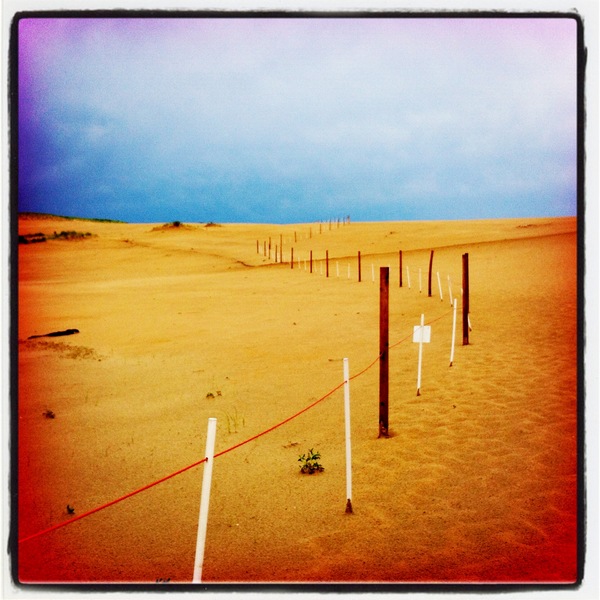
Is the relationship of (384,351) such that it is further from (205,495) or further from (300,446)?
(205,495)

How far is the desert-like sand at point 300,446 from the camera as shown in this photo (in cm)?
537

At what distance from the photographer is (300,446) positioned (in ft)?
26.5

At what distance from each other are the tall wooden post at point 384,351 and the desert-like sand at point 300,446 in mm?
259

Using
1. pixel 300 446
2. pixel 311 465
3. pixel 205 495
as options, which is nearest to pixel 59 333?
pixel 300 446

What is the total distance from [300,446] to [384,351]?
167cm

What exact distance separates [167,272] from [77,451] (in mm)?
30662

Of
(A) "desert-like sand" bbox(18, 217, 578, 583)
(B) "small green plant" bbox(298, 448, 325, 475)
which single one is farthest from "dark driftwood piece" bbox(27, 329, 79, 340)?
(B) "small green plant" bbox(298, 448, 325, 475)

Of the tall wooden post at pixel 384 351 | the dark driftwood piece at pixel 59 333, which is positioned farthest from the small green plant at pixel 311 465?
the dark driftwood piece at pixel 59 333

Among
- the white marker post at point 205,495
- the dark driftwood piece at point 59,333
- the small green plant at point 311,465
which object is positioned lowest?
the small green plant at point 311,465

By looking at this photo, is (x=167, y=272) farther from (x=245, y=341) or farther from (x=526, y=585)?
(x=526, y=585)

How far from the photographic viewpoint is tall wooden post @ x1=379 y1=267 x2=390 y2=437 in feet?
25.3

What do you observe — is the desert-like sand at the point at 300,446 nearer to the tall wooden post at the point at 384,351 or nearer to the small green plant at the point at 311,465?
the small green plant at the point at 311,465

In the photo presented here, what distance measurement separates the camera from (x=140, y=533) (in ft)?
19.6

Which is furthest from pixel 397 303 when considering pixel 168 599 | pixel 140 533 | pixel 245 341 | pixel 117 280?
pixel 117 280
